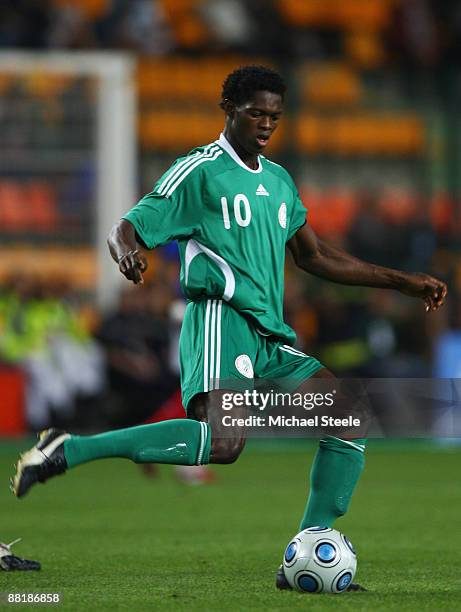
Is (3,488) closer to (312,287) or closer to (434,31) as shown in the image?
(312,287)

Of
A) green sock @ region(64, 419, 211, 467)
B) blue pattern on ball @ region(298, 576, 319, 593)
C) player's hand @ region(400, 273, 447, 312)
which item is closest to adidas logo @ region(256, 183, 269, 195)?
player's hand @ region(400, 273, 447, 312)

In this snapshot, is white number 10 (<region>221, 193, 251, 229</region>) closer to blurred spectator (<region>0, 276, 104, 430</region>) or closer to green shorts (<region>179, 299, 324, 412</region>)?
green shorts (<region>179, 299, 324, 412</region>)

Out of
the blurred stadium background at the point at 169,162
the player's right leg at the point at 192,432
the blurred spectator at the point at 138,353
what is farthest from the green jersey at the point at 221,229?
the blurred spectator at the point at 138,353

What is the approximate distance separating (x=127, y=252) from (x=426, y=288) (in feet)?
4.90

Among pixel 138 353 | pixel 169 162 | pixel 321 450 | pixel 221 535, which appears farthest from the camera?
pixel 169 162

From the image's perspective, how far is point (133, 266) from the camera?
5387 mm

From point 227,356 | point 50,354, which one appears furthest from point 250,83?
point 50,354

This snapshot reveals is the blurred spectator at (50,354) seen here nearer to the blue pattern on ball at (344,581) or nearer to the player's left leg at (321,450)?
the player's left leg at (321,450)

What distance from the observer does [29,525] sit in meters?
9.21

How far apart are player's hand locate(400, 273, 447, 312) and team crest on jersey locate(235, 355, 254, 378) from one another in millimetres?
818

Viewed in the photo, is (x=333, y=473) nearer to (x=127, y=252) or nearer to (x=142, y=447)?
(x=142, y=447)

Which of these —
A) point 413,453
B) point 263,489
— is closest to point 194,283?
point 263,489

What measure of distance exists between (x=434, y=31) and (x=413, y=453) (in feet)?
26.4

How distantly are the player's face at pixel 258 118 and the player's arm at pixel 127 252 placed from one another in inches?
26.8
